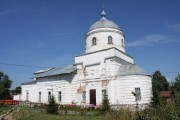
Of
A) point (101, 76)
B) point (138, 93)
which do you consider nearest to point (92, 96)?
point (101, 76)

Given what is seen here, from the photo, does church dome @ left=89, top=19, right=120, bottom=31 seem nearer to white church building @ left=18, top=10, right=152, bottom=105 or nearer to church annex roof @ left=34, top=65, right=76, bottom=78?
white church building @ left=18, top=10, right=152, bottom=105

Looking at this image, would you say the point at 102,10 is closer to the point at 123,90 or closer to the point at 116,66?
the point at 116,66

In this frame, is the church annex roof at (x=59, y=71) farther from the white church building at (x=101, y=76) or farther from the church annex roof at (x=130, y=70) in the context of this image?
the church annex roof at (x=130, y=70)

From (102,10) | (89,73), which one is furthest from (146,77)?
(102,10)

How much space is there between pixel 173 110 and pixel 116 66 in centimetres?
2024

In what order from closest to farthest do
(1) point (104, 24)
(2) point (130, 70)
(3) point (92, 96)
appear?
(2) point (130, 70) → (3) point (92, 96) → (1) point (104, 24)

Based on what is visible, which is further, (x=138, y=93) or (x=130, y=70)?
(x=130, y=70)

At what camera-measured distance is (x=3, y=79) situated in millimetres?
41375

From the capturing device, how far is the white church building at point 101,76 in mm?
28002

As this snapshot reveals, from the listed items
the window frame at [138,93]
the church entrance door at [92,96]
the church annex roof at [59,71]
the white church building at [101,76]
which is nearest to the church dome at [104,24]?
the white church building at [101,76]

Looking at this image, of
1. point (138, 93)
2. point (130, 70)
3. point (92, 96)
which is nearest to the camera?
point (138, 93)

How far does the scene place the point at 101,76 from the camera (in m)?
30.1

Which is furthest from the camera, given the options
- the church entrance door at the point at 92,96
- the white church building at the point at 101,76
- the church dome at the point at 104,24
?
the church dome at the point at 104,24

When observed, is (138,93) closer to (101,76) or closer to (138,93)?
(138,93)
